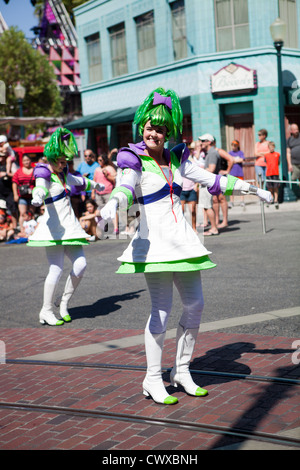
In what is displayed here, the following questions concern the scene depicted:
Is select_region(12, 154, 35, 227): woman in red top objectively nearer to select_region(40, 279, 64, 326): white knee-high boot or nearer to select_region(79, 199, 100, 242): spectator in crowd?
select_region(79, 199, 100, 242): spectator in crowd

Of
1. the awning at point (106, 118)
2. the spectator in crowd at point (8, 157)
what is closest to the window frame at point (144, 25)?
the awning at point (106, 118)

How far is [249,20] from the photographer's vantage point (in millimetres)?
20422

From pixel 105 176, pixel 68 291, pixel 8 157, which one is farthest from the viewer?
pixel 8 157

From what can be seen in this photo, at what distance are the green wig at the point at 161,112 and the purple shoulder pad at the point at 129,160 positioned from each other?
25cm

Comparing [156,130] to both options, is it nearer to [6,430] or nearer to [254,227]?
[6,430]

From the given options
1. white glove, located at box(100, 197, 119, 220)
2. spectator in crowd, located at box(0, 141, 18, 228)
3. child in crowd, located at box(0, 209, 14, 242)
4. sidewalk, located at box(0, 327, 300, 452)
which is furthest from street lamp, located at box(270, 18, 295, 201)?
white glove, located at box(100, 197, 119, 220)

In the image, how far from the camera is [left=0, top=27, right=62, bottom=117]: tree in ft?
121

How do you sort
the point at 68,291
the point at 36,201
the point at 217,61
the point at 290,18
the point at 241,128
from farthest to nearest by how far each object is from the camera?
1. the point at 290,18
2. the point at 241,128
3. the point at 217,61
4. the point at 68,291
5. the point at 36,201

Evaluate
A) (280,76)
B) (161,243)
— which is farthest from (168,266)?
(280,76)

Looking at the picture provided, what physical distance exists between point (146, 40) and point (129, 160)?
2066 cm

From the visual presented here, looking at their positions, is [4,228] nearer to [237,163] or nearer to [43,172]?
[237,163]

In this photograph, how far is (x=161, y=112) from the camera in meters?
4.13

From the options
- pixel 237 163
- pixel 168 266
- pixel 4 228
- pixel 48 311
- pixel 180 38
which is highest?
pixel 180 38
